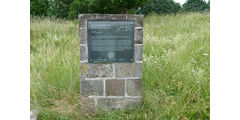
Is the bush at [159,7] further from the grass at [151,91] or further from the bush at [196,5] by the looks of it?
the grass at [151,91]

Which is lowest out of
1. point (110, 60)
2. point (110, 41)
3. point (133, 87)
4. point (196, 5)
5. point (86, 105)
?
point (86, 105)

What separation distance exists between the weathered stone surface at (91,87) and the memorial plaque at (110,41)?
0.97 feet

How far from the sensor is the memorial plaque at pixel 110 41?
2.38 metres

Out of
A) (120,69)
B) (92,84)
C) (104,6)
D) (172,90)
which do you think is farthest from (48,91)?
(104,6)

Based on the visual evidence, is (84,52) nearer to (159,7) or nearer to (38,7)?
(38,7)

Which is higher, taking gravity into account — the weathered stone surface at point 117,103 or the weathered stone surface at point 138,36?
the weathered stone surface at point 138,36

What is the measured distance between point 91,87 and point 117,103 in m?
0.43

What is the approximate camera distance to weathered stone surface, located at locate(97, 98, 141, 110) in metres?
2.56

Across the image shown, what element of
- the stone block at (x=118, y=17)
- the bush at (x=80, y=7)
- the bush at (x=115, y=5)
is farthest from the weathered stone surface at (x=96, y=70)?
the bush at (x=80, y=7)

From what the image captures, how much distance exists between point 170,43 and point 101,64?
3244 millimetres

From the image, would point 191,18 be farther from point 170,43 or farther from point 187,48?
point 187,48

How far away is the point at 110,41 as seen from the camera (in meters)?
2.43

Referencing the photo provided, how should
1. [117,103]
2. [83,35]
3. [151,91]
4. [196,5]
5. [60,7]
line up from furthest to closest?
[196,5] < [60,7] < [151,91] < [117,103] < [83,35]

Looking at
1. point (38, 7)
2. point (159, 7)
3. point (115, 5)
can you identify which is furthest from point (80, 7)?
point (159, 7)
